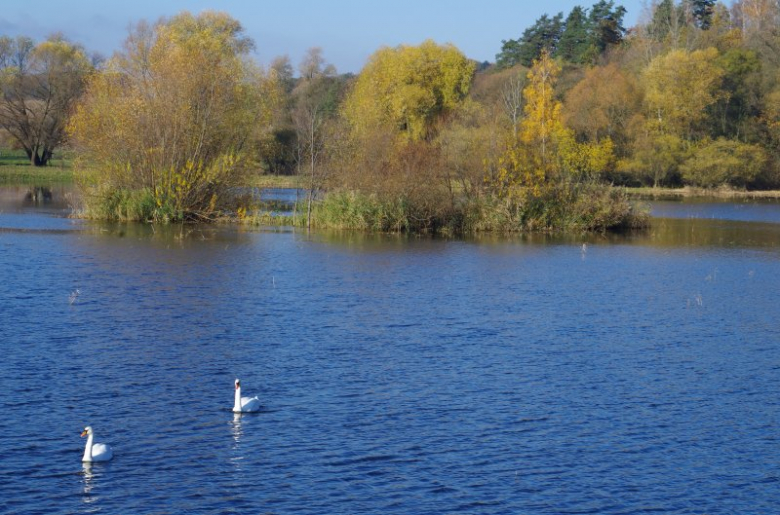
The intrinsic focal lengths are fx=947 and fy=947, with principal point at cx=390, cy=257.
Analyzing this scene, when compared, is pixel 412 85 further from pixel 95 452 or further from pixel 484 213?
pixel 95 452

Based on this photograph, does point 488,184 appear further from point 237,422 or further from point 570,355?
point 237,422

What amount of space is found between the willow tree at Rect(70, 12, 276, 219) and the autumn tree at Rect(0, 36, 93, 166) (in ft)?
108

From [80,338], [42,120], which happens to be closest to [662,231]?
[80,338]

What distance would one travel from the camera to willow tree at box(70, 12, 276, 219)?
4112 centimetres

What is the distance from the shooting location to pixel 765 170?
3194 inches

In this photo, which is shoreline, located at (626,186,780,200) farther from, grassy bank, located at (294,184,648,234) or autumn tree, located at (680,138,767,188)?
grassy bank, located at (294,184,648,234)

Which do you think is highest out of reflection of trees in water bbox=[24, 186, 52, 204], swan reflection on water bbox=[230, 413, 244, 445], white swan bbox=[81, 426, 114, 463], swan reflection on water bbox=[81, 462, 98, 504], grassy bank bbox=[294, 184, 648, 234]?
reflection of trees in water bbox=[24, 186, 52, 204]

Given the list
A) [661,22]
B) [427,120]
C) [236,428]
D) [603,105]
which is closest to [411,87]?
[427,120]

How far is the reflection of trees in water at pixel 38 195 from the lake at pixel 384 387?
2576 centimetres

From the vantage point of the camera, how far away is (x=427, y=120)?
2876 inches

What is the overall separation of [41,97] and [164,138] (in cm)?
4101

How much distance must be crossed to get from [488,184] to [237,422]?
30025 mm

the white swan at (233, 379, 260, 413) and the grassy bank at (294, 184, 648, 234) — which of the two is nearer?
the white swan at (233, 379, 260, 413)

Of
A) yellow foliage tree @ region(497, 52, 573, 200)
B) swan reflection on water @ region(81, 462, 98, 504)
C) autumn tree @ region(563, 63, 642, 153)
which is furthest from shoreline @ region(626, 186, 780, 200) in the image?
swan reflection on water @ region(81, 462, 98, 504)
